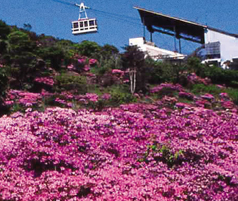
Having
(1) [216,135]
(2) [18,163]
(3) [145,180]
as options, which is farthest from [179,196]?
(1) [216,135]

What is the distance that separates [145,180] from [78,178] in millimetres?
1080

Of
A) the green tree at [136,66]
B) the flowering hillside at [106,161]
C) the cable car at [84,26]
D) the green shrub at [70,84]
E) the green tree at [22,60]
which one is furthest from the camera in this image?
the cable car at [84,26]

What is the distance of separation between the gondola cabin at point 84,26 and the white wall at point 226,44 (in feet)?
48.5

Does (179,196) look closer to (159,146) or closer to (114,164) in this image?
(114,164)

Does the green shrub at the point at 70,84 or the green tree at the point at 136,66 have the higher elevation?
the green tree at the point at 136,66

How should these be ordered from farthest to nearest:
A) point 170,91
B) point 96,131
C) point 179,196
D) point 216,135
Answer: point 170,91 < point 216,135 < point 96,131 < point 179,196

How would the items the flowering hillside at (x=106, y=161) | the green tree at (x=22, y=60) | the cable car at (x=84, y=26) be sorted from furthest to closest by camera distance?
1. the cable car at (x=84, y=26)
2. the green tree at (x=22, y=60)
3. the flowering hillside at (x=106, y=161)

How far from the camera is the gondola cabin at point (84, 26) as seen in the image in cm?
2906

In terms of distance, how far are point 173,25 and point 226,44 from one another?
5.92 metres

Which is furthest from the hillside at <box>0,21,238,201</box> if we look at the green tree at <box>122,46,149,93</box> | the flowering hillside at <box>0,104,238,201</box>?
the green tree at <box>122,46,149,93</box>

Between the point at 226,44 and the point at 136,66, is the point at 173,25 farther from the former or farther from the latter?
the point at 136,66

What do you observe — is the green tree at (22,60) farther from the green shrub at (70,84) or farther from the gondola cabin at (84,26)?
the gondola cabin at (84,26)

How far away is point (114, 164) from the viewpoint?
21.0 ft

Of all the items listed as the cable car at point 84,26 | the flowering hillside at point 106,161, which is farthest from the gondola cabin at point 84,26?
the flowering hillside at point 106,161
